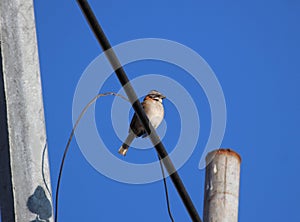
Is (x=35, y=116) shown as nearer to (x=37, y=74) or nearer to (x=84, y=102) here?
(x=37, y=74)

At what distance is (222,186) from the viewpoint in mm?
3736

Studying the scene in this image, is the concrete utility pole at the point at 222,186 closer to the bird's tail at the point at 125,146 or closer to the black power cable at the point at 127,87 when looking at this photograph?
the black power cable at the point at 127,87

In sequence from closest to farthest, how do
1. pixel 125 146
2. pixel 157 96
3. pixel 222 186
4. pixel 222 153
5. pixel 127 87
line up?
pixel 127 87 < pixel 222 186 < pixel 222 153 < pixel 157 96 < pixel 125 146

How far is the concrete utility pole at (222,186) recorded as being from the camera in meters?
3.66

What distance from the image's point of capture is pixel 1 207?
2701mm

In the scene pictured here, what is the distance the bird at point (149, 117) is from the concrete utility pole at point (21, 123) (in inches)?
171

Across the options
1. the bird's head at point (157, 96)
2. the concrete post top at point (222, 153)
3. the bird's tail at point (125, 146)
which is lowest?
the concrete post top at point (222, 153)

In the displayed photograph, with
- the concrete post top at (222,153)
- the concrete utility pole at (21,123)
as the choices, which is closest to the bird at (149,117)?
the concrete post top at (222,153)

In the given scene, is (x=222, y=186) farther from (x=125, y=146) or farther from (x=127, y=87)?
(x=125, y=146)

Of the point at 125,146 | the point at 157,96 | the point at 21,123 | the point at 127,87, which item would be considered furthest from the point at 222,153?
the point at 125,146

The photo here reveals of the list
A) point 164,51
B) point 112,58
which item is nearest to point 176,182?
point 112,58

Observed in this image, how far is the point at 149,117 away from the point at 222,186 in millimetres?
3728

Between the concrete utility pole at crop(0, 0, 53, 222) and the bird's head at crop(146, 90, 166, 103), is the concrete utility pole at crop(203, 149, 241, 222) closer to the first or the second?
the concrete utility pole at crop(0, 0, 53, 222)

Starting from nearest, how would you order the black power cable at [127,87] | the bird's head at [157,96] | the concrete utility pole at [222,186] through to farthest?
the black power cable at [127,87] < the concrete utility pole at [222,186] < the bird's head at [157,96]
